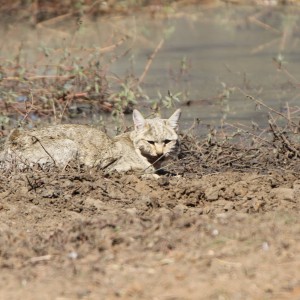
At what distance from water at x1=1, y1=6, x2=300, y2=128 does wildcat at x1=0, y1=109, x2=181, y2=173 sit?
8.81ft

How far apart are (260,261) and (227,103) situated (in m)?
7.84

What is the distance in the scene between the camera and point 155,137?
9.24 metres

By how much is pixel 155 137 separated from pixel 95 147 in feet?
2.16

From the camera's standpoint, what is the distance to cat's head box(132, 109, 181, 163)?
9.24 meters

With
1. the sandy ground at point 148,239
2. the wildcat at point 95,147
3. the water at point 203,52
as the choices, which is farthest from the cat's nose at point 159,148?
the water at point 203,52

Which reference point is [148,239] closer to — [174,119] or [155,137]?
[155,137]

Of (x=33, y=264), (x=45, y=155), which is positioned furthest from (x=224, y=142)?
(x=33, y=264)

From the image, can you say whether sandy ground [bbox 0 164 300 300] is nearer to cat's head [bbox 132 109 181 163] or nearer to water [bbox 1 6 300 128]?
cat's head [bbox 132 109 181 163]

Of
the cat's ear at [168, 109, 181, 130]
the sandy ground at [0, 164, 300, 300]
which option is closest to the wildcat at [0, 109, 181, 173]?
the cat's ear at [168, 109, 181, 130]

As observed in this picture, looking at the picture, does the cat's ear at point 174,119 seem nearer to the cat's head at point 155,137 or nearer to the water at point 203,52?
the cat's head at point 155,137

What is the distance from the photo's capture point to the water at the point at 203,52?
1376 centimetres

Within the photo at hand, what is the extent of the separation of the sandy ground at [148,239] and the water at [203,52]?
3748mm

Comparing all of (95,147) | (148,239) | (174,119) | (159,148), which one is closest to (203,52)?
(174,119)

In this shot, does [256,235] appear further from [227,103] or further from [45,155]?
[227,103]
